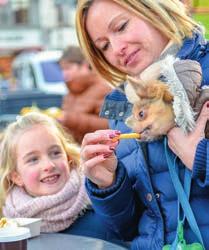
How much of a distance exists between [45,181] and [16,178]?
0.15 m

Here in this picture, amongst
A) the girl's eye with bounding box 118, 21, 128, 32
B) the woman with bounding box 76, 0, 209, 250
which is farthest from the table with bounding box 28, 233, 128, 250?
the girl's eye with bounding box 118, 21, 128, 32

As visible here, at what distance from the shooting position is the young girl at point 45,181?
8.69ft

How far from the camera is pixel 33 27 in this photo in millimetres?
27391

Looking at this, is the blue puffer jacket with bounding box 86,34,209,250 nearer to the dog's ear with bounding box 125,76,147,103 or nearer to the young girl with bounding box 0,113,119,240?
the dog's ear with bounding box 125,76,147,103

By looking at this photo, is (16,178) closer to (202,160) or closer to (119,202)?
(119,202)

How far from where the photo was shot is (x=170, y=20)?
7.07 ft

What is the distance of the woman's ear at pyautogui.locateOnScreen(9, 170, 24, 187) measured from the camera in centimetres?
275

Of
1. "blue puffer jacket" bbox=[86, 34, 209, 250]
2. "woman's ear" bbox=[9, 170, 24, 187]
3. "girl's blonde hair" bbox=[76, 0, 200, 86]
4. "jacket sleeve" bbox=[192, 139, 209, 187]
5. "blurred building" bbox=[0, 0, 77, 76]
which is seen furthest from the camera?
"blurred building" bbox=[0, 0, 77, 76]

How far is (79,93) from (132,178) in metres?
2.85

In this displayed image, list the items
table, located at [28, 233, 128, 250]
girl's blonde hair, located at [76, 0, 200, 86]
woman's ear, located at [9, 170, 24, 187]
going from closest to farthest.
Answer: girl's blonde hair, located at [76, 0, 200, 86]
table, located at [28, 233, 128, 250]
woman's ear, located at [9, 170, 24, 187]

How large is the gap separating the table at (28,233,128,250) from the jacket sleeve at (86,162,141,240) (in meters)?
0.10

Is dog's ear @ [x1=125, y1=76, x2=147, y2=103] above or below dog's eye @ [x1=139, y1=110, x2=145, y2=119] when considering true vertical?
above

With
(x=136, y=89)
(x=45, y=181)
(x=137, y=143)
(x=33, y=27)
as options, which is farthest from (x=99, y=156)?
(x=33, y=27)

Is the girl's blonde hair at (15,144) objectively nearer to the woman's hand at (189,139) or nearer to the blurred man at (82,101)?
the woman's hand at (189,139)
